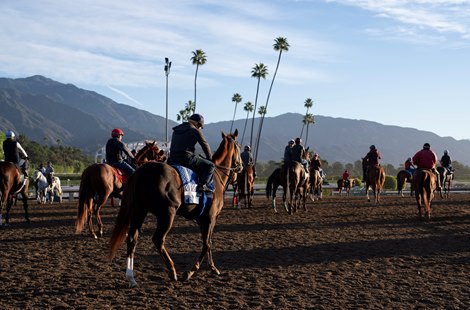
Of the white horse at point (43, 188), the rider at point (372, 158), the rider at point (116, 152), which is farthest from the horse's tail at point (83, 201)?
the white horse at point (43, 188)

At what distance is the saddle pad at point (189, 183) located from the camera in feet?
27.4

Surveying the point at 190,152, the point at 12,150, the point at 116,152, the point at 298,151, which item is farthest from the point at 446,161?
the point at 190,152

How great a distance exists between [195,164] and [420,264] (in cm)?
504

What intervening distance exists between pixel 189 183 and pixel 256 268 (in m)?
2.26

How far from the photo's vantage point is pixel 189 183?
845cm

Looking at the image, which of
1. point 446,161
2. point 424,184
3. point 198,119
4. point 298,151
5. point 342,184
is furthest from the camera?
point 342,184

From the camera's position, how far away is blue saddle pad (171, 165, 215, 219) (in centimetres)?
837

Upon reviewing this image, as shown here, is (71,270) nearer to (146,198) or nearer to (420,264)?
(146,198)

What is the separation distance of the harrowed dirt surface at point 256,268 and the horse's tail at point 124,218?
0.67 metres

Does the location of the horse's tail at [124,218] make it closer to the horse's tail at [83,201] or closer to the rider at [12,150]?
the horse's tail at [83,201]

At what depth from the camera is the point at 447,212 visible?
68.3 feet

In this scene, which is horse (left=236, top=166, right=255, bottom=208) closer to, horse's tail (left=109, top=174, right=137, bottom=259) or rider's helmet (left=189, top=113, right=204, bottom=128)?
rider's helmet (left=189, top=113, right=204, bottom=128)

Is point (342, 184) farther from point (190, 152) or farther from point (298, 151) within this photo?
point (190, 152)

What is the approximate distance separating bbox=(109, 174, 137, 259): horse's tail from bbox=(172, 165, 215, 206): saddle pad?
2.68 ft
